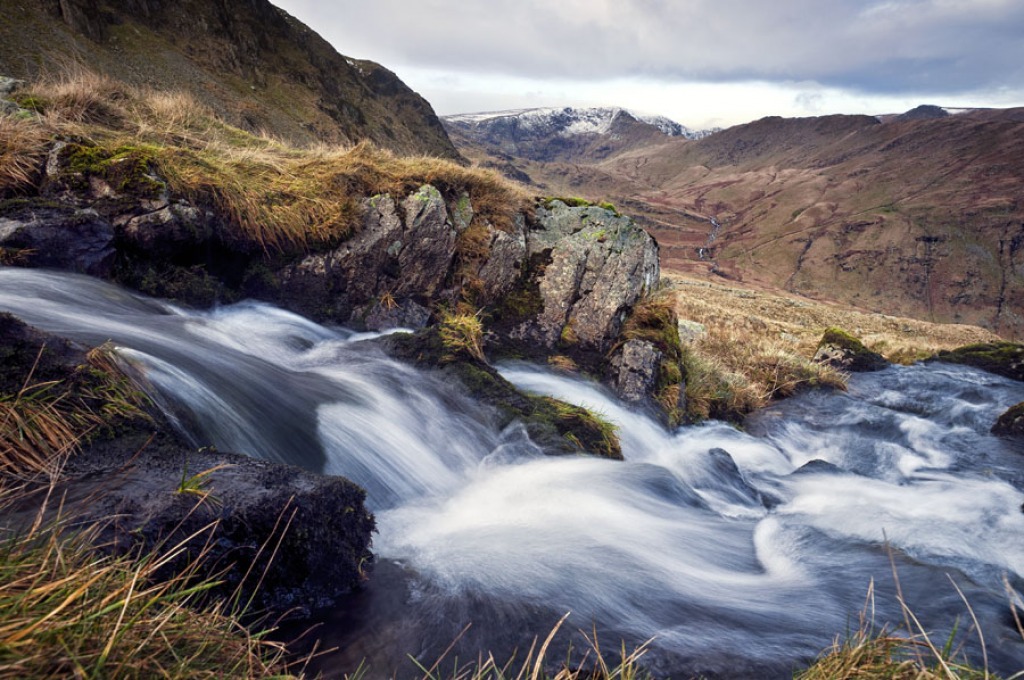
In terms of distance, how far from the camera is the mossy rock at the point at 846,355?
52.1 ft

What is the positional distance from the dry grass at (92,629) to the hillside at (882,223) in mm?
71394

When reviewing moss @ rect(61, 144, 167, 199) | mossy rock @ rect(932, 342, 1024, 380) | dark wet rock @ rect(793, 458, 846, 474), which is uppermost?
moss @ rect(61, 144, 167, 199)

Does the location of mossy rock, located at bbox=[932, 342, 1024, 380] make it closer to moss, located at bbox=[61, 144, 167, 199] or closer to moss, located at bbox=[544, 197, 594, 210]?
moss, located at bbox=[544, 197, 594, 210]

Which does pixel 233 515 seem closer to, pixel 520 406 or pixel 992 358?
pixel 520 406

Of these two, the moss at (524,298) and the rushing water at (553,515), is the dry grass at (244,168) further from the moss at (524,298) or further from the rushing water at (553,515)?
the rushing water at (553,515)

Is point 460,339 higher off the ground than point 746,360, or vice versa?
point 460,339

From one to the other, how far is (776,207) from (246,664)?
13375 centimetres

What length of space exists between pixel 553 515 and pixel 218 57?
1218 inches

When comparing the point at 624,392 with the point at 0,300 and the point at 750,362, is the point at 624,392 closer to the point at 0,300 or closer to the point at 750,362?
the point at 750,362

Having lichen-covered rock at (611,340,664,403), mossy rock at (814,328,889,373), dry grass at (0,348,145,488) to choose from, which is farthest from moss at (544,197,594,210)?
mossy rock at (814,328,889,373)

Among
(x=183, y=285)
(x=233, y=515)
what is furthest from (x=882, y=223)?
(x=233, y=515)

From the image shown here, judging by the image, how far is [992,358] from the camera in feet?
56.1

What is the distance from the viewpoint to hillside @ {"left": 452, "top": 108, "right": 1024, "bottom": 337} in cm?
8225

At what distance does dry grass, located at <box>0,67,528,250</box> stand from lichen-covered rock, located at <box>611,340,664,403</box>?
324cm
